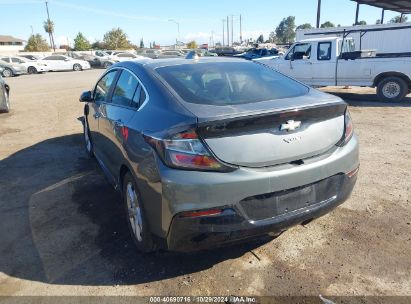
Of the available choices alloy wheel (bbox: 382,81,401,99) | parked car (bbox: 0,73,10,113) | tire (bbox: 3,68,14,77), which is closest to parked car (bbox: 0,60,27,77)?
tire (bbox: 3,68,14,77)

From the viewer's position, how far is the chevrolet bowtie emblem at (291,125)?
2.52 meters

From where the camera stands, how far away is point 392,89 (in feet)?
34.4

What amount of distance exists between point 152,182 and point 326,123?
56.2 inches

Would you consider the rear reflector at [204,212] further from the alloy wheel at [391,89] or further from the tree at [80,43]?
→ the tree at [80,43]

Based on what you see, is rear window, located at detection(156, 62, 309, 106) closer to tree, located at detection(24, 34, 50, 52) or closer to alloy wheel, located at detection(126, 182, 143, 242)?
alloy wheel, located at detection(126, 182, 143, 242)

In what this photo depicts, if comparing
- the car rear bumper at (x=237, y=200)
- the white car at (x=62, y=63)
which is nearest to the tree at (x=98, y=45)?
the white car at (x=62, y=63)

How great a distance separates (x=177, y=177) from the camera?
2.38 metres

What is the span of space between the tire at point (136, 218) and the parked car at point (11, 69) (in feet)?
94.8

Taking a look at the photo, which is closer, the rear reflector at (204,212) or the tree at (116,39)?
the rear reflector at (204,212)

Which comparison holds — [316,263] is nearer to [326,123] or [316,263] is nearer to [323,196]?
[323,196]

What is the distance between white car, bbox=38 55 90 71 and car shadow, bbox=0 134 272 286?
29.2 meters

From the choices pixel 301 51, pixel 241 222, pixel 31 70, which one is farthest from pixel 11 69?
pixel 241 222

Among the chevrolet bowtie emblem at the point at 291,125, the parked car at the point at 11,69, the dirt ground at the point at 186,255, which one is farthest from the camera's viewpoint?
the parked car at the point at 11,69

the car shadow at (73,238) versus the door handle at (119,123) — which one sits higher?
the door handle at (119,123)
